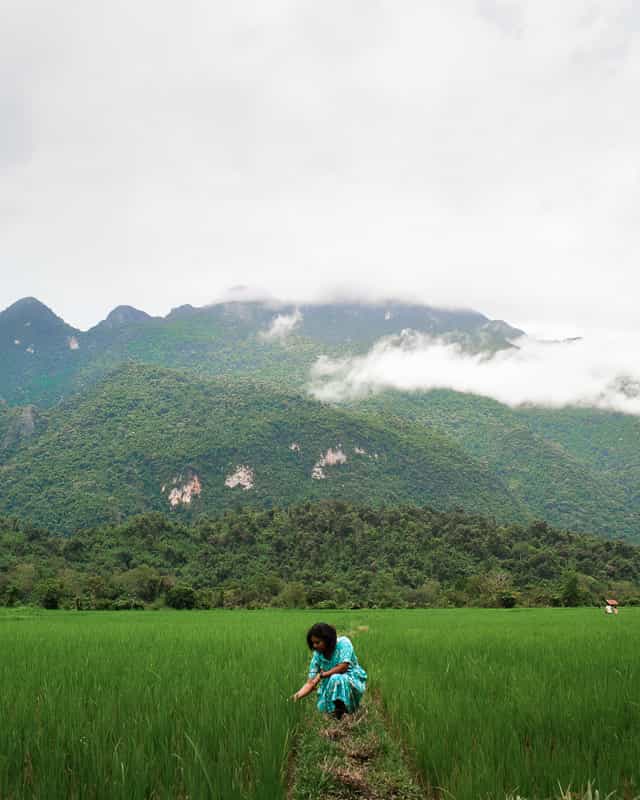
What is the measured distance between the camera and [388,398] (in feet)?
651

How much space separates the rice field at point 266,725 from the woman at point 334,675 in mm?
228

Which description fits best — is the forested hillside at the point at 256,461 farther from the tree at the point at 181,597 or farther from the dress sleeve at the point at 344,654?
the dress sleeve at the point at 344,654

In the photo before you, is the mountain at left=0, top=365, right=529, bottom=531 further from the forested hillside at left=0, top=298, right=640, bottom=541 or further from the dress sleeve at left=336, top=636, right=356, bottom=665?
the dress sleeve at left=336, top=636, right=356, bottom=665

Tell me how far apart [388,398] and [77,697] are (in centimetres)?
19639

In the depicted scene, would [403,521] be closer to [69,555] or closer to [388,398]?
[69,555]

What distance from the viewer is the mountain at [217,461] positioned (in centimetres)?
10819

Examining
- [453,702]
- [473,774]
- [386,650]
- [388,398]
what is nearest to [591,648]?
[386,650]

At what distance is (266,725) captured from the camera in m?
3.23

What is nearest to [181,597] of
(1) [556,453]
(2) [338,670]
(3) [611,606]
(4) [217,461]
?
(3) [611,606]

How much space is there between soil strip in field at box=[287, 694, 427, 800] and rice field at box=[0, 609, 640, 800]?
0.40 ft

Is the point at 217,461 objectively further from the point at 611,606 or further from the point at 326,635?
the point at 326,635

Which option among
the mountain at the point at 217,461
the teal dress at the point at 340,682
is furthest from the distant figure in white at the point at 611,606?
the mountain at the point at 217,461

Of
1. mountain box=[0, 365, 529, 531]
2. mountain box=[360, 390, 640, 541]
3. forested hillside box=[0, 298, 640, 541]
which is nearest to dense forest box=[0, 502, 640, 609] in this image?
forested hillside box=[0, 298, 640, 541]

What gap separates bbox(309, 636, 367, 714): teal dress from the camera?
418 cm
